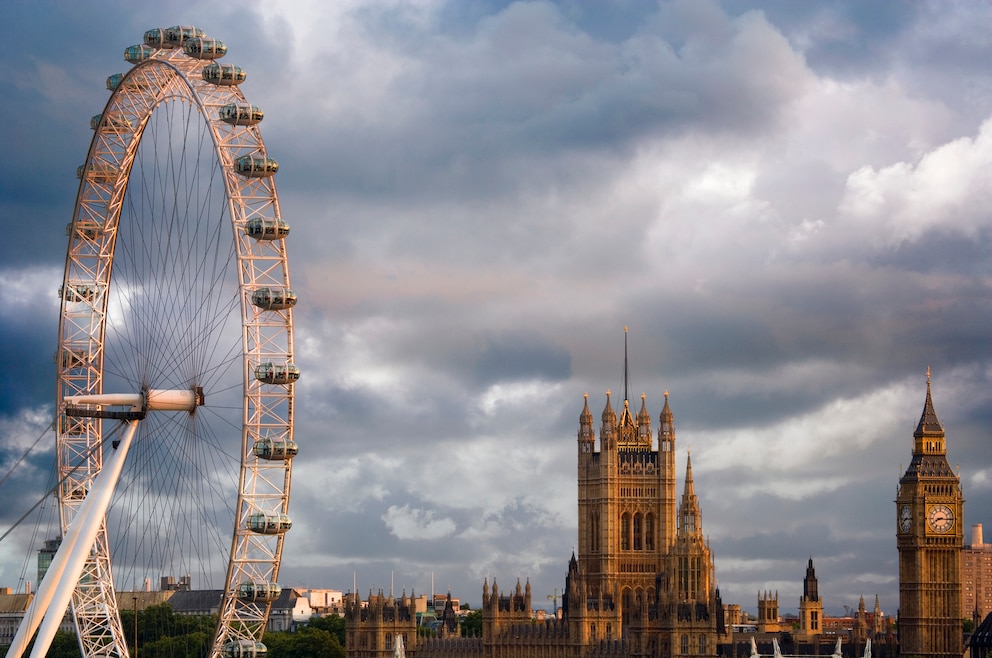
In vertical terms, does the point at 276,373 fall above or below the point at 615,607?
above

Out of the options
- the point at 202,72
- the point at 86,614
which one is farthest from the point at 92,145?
the point at 86,614

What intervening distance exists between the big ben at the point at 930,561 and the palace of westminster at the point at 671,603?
0.24 feet

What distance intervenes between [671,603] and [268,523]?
84887mm

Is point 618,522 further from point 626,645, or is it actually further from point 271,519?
point 271,519

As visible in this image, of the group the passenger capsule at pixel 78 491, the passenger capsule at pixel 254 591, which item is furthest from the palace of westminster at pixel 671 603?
the passenger capsule at pixel 254 591

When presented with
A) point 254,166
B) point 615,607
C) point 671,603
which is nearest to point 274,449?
point 254,166

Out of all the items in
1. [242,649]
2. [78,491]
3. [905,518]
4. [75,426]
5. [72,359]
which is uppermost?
[72,359]

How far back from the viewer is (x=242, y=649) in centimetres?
8594

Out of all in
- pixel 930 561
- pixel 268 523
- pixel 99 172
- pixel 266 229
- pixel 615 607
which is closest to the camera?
pixel 268 523

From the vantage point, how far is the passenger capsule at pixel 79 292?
9538cm

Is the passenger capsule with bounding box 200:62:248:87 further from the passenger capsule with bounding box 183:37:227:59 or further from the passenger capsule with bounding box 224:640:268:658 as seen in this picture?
the passenger capsule with bounding box 224:640:268:658

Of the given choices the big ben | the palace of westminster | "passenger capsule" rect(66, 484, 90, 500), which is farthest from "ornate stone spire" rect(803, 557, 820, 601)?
"passenger capsule" rect(66, 484, 90, 500)

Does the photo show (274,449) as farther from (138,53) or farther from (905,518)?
(905,518)

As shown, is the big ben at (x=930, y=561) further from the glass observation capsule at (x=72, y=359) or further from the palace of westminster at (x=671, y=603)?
the glass observation capsule at (x=72, y=359)
